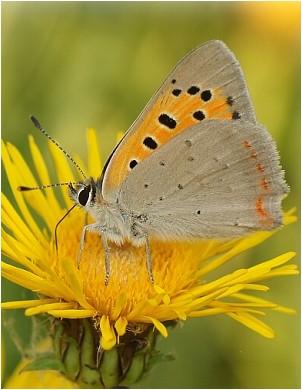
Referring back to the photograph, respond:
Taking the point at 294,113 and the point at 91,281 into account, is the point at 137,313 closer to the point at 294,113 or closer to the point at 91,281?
the point at 91,281

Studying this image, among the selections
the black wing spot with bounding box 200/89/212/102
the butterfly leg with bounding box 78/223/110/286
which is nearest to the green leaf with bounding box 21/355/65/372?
the butterfly leg with bounding box 78/223/110/286

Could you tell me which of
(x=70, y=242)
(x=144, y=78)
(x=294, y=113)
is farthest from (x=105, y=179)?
(x=294, y=113)

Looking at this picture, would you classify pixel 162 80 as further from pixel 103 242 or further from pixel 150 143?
pixel 103 242

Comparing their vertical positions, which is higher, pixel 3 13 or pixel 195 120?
pixel 3 13

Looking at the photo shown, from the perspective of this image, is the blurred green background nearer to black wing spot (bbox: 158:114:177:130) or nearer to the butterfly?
the butterfly

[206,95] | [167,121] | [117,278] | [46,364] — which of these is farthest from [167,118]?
[46,364]

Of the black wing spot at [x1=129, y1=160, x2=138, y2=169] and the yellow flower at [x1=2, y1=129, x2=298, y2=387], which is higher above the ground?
the black wing spot at [x1=129, y1=160, x2=138, y2=169]

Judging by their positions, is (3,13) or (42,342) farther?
(3,13)
